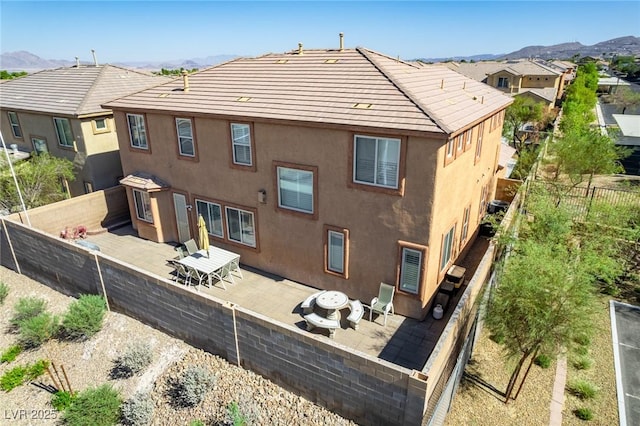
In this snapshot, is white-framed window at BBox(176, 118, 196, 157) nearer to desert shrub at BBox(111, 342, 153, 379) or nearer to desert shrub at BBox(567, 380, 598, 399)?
desert shrub at BBox(111, 342, 153, 379)

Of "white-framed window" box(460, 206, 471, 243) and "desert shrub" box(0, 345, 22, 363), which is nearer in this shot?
"desert shrub" box(0, 345, 22, 363)

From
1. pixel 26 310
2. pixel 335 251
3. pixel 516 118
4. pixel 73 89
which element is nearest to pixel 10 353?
pixel 26 310

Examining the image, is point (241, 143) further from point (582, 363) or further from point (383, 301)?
point (582, 363)

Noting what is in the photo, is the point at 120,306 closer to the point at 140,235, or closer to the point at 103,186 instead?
the point at 140,235

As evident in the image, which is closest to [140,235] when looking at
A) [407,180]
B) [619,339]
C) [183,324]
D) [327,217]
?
[183,324]

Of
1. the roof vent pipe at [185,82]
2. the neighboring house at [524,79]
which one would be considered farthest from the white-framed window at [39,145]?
the neighboring house at [524,79]

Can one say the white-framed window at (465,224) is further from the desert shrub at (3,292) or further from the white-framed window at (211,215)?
the desert shrub at (3,292)

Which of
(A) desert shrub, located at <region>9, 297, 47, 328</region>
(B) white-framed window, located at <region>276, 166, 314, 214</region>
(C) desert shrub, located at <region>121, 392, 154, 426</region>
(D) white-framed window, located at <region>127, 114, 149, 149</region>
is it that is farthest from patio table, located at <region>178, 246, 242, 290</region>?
(D) white-framed window, located at <region>127, 114, 149, 149</region>
